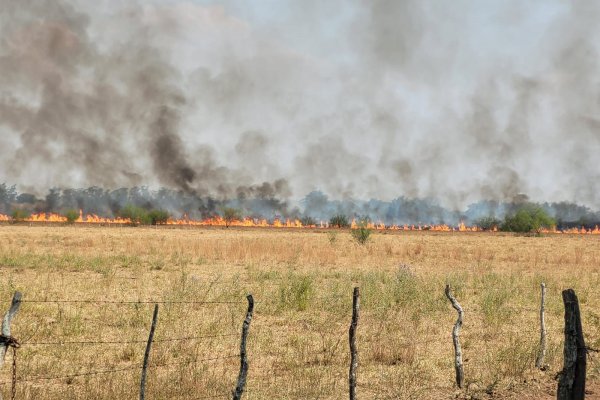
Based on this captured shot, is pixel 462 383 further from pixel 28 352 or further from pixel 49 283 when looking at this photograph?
pixel 49 283

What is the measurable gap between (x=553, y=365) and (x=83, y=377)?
906cm

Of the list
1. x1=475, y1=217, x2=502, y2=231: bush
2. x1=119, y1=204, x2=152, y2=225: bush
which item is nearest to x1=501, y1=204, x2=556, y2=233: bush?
x1=475, y1=217, x2=502, y2=231: bush

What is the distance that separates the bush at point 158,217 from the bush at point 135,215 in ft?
2.71

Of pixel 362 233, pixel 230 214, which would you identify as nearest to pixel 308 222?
pixel 230 214

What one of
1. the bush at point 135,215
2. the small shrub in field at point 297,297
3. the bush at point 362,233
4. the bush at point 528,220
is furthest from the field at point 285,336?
the bush at point 135,215

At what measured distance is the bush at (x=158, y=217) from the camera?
425ft

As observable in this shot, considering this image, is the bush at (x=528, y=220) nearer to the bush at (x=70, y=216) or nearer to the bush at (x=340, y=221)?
the bush at (x=340, y=221)

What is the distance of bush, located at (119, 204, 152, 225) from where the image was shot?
128 m

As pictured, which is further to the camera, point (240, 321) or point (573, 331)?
point (240, 321)

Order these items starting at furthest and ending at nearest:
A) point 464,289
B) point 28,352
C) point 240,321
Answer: point 464,289 → point 240,321 → point 28,352

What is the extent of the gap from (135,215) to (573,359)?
13219cm

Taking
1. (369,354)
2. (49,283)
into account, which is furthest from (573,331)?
(49,283)

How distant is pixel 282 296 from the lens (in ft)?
52.3

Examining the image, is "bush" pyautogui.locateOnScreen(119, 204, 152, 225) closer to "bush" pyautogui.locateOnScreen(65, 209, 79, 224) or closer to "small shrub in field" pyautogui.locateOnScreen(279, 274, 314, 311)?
"bush" pyautogui.locateOnScreen(65, 209, 79, 224)
